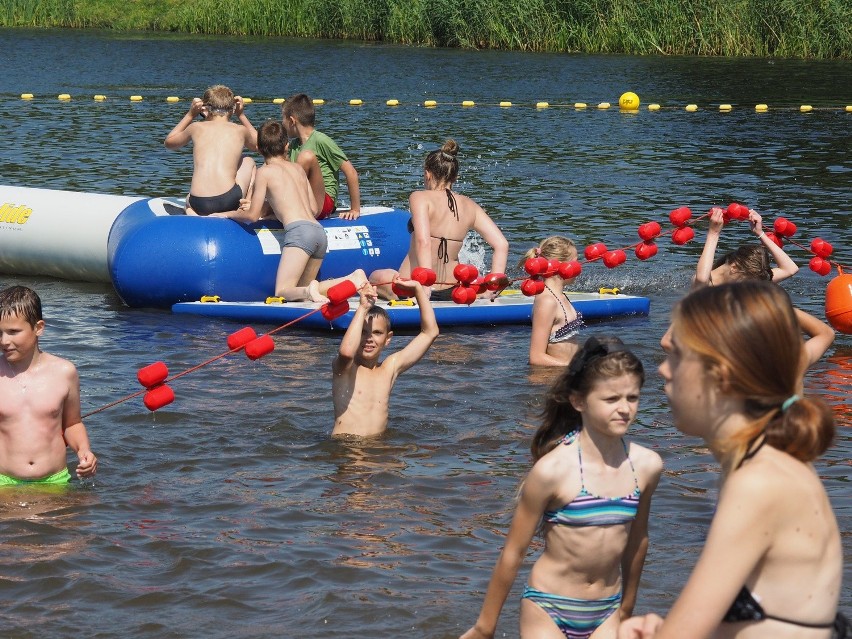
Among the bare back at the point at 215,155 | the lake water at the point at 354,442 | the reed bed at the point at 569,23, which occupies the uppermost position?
the reed bed at the point at 569,23

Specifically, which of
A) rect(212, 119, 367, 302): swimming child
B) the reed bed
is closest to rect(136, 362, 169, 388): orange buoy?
rect(212, 119, 367, 302): swimming child

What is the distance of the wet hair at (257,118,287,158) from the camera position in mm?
10055

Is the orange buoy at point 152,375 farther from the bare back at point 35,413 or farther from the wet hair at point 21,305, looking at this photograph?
the wet hair at point 21,305

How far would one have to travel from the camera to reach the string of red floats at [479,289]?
6.48 metres

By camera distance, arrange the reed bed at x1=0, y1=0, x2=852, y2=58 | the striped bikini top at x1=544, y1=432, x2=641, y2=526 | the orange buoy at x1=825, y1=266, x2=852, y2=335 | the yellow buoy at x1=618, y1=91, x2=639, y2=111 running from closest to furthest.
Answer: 1. the striped bikini top at x1=544, y1=432, x2=641, y2=526
2. the orange buoy at x1=825, y1=266, x2=852, y2=335
3. the yellow buoy at x1=618, y1=91, x2=639, y2=111
4. the reed bed at x1=0, y1=0, x2=852, y2=58

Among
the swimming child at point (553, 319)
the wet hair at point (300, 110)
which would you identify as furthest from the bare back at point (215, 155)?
the swimming child at point (553, 319)

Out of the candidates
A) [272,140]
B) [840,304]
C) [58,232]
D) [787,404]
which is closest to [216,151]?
[272,140]

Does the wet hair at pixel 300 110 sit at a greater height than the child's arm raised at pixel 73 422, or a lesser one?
greater

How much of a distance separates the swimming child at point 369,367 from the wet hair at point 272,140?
3.58 meters

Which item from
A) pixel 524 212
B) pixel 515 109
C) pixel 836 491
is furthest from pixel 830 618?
pixel 515 109

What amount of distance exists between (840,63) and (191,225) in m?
22.2

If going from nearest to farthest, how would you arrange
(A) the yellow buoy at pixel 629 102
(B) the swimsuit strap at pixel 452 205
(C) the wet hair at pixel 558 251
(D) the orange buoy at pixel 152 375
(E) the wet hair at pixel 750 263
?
(D) the orange buoy at pixel 152 375, (E) the wet hair at pixel 750 263, (C) the wet hair at pixel 558 251, (B) the swimsuit strap at pixel 452 205, (A) the yellow buoy at pixel 629 102

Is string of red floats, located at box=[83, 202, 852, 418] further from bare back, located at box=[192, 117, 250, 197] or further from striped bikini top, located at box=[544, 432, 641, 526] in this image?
striped bikini top, located at box=[544, 432, 641, 526]

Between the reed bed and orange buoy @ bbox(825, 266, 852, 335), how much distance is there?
21137 mm
